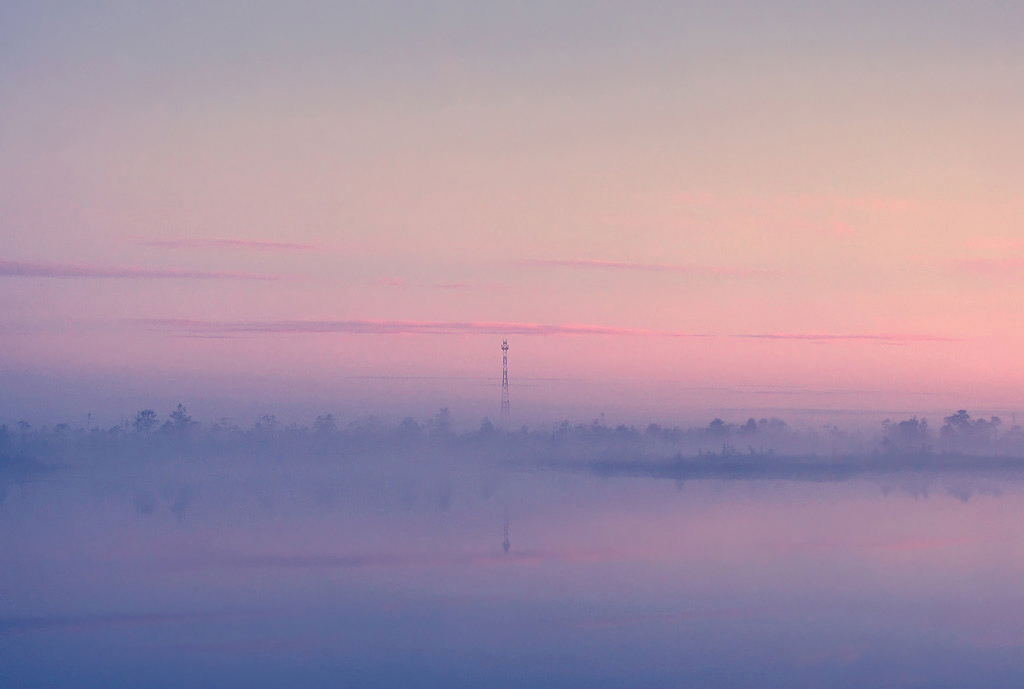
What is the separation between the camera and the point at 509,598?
50.9 ft

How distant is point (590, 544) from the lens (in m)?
22.9

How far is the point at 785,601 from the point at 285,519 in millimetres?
17717

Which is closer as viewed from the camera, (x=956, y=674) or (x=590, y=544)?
(x=956, y=674)

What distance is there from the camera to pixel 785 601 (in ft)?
50.8

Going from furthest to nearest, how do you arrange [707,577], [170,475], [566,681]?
[170,475]
[707,577]
[566,681]

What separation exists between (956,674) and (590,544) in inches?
478

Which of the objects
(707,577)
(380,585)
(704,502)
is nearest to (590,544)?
(707,577)

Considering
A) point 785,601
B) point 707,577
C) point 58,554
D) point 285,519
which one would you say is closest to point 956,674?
point 785,601

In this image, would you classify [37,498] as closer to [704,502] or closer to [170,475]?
[170,475]

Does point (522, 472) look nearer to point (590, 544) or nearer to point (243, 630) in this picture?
point (590, 544)

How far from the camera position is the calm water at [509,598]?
36.6 ft

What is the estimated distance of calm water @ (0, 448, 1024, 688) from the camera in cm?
1114

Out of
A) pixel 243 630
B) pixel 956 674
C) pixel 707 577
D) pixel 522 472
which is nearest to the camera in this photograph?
pixel 956 674

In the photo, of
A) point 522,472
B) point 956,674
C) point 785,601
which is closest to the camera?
point 956,674
